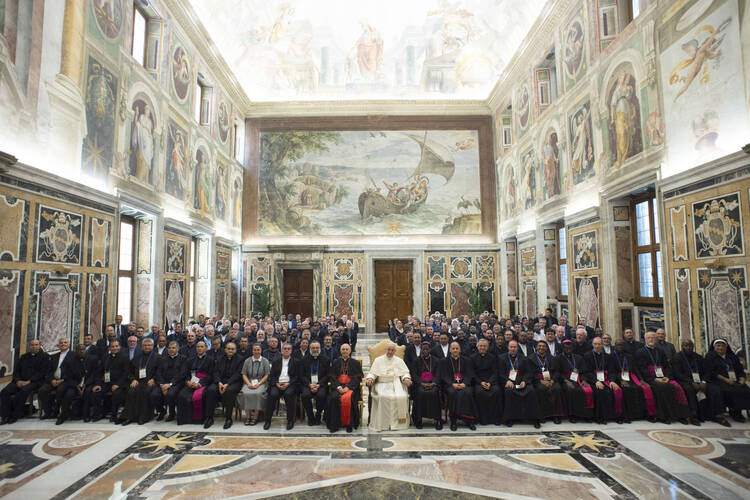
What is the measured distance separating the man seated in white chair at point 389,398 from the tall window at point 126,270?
657 cm

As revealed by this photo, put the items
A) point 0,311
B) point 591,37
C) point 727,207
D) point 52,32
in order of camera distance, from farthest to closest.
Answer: point 591,37 < point 52,32 < point 727,207 < point 0,311

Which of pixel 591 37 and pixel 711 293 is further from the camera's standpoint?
pixel 591 37

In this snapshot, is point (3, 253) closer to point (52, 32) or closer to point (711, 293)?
point (52, 32)

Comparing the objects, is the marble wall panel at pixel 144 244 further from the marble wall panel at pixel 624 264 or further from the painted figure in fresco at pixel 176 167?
the marble wall panel at pixel 624 264

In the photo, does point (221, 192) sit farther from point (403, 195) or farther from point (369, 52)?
point (369, 52)

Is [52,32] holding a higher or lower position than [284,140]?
lower

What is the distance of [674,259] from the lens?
24.7 ft

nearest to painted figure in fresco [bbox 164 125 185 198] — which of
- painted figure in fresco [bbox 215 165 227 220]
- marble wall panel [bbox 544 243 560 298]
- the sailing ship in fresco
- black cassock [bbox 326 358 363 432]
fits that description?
painted figure in fresco [bbox 215 165 227 220]

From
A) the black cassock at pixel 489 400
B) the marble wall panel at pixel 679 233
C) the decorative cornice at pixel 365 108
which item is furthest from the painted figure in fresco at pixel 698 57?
the decorative cornice at pixel 365 108

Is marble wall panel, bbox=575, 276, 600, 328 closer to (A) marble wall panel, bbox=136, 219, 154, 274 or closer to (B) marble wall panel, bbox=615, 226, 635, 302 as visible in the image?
(B) marble wall panel, bbox=615, 226, 635, 302

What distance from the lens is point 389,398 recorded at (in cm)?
621

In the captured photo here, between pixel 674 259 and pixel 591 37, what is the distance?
5.98 metres

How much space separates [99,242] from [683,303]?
10.9 metres

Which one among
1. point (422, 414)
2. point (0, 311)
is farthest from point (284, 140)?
point (422, 414)
